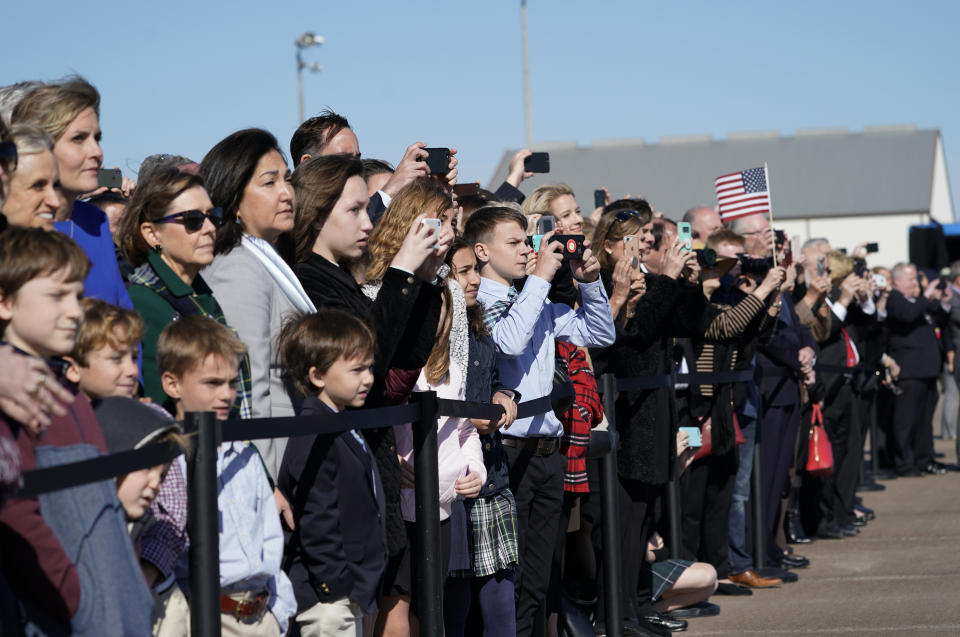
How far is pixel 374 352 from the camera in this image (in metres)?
4.59

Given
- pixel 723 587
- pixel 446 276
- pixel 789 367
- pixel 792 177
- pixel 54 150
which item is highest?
pixel 792 177

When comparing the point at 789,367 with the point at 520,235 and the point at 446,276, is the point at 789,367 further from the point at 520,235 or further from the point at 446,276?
the point at 446,276

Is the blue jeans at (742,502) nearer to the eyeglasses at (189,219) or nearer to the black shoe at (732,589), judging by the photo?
the black shoe at (732,589)

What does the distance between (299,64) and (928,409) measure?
28409 mm

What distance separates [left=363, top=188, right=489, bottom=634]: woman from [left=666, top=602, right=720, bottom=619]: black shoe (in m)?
2.83

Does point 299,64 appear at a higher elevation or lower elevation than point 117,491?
higher

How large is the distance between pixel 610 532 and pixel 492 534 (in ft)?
4.23

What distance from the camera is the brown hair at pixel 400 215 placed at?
5.10 m

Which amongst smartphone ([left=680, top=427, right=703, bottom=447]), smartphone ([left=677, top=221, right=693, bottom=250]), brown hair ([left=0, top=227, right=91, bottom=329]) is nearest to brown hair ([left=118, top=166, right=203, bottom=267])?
brown hair ([left=0, top=227, right=91, bottom=329])

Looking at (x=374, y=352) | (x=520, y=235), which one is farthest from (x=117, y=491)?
(x=520, y=235)

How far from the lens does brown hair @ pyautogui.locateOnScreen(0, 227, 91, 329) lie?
3186 mm

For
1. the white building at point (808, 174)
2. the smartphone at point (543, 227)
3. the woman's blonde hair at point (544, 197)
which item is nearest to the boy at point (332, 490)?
the smartphone at point (543, 227)

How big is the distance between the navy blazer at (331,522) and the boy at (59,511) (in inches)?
44.4

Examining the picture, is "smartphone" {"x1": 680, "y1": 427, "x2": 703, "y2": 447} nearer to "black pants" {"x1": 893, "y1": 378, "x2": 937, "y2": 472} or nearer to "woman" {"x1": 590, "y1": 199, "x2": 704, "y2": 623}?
"woman" {"x1": 590, "y1": 199, "x2": 704, "y2": 623}
